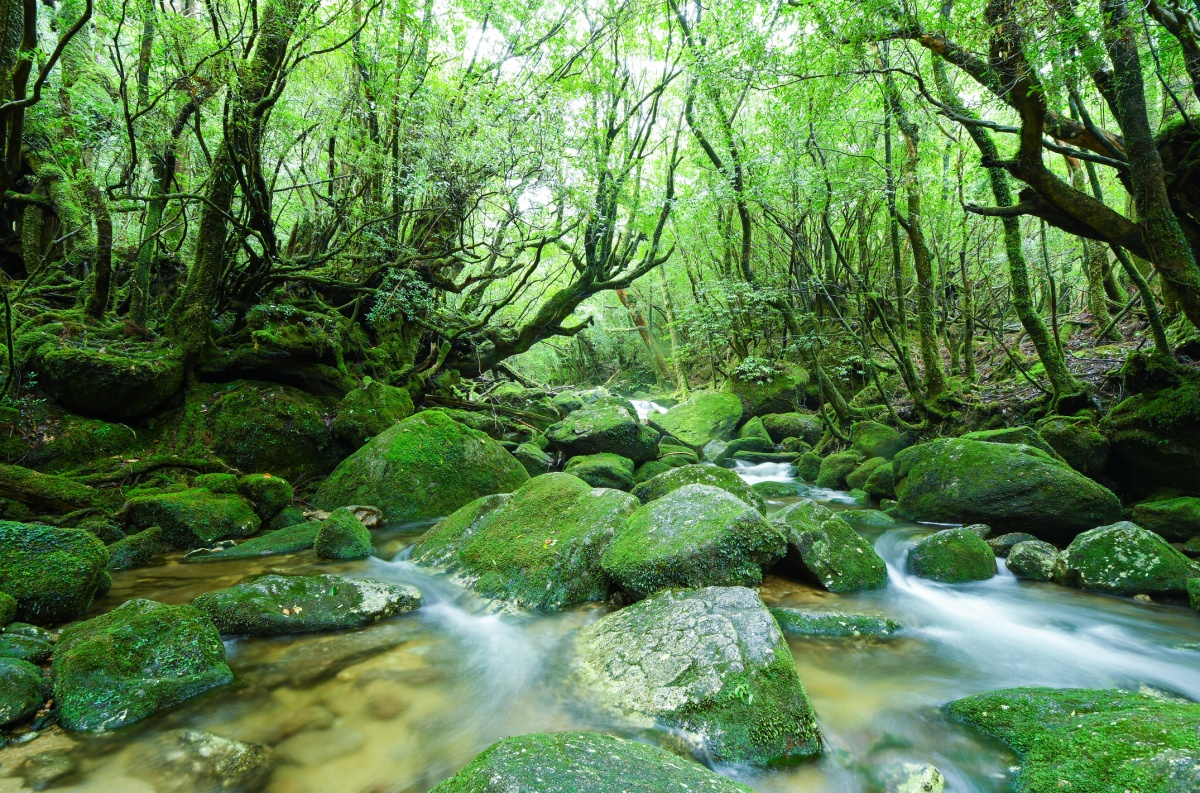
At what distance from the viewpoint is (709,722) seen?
→ 9.29 ft

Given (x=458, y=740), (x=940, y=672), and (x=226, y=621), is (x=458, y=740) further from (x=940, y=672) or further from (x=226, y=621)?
(x=940, y=672)

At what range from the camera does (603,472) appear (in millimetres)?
8977

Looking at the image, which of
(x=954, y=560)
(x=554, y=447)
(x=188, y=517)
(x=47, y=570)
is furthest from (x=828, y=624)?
(x=554, y=447)

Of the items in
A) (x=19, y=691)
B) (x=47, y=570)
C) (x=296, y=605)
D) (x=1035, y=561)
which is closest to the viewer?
(x=19, y=691)

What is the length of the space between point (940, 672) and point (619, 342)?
3044 cm

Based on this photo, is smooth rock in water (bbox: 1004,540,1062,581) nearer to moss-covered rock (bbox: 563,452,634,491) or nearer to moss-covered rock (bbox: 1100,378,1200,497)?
moss-covered rock (bbox: 1100,378,1200,497)

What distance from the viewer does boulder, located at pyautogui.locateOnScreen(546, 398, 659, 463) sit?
1024cm

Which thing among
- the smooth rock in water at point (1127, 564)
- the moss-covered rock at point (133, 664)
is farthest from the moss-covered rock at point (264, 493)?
the smooth rock in water at point (1127, 564)

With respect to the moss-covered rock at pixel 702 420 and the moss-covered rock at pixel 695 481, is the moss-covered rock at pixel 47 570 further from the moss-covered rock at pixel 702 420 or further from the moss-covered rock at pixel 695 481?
the moss-covered rock at pixel 702 420

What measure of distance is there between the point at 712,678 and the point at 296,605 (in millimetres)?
3240

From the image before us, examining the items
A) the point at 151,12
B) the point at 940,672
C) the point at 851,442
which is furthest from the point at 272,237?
the point at 851,442

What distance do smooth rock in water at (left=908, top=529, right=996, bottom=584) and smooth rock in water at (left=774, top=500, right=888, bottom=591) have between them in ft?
1.64

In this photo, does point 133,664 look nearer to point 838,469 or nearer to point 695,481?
point 695,481

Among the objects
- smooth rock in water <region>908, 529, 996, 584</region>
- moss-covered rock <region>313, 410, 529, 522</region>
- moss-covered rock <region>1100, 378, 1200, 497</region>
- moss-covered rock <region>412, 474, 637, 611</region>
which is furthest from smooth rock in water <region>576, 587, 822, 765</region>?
moss-covered rock <region>1100, 378, 1200, 497</region>
